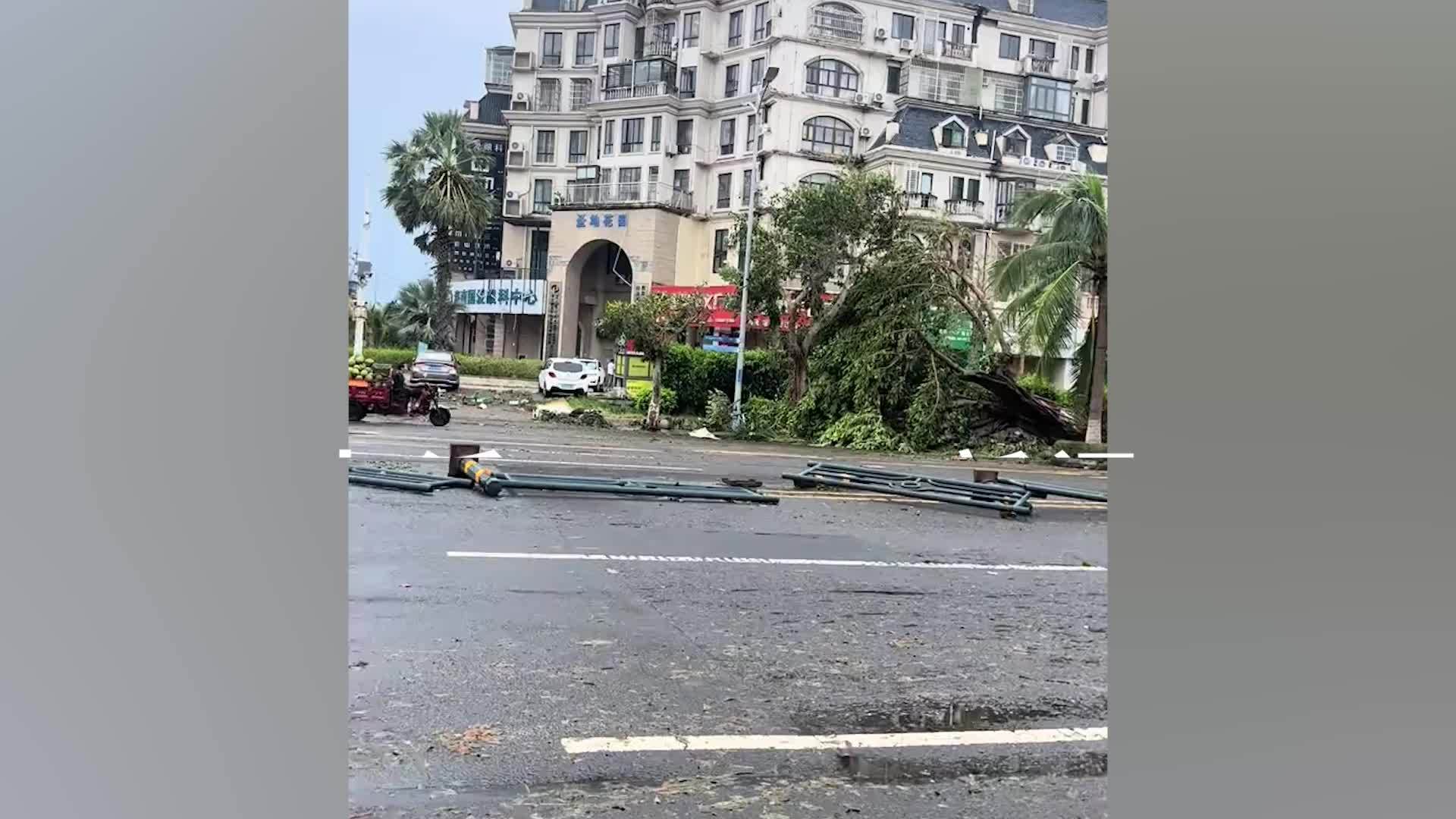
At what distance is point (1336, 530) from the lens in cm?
205

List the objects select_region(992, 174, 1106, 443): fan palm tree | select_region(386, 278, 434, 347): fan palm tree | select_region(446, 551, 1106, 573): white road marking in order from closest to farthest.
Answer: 1. select_region(386, 278, 434, 347): fan palm tree
2. select_region(992, 174, 1106, 443): fan palm tree
3. select_region(446, 551, 1106, 573): white road marking

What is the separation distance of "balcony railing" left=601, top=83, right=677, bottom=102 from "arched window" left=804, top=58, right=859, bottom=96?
17.1 inches

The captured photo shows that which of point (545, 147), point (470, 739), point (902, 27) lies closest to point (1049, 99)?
point (902, 27)

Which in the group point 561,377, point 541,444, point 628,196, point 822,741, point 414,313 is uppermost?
point 628,196

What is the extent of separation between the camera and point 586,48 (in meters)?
2.30

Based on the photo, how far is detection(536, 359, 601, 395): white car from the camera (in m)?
2.42

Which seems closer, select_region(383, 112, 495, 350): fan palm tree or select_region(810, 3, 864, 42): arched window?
select_region(383, 112, 495, 350): fan palm tree

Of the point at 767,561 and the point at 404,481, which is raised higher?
the point at 404,481

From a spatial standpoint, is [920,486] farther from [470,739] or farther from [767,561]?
[470,739]

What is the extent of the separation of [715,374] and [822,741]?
1.20 meters

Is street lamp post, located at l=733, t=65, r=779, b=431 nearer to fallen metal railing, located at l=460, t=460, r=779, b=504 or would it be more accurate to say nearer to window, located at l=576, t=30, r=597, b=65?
window, located at l=576, t=30, r=597, b=65

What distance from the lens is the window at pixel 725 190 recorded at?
2.56 m

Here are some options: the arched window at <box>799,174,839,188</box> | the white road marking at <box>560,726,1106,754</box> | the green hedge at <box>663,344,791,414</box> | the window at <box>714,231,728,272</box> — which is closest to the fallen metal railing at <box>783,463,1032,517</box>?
the green hedge at <box>663,344,791,414</box>

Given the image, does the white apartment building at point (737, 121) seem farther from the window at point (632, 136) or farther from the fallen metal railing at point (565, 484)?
the fallen metal railing at point (565, 484)
